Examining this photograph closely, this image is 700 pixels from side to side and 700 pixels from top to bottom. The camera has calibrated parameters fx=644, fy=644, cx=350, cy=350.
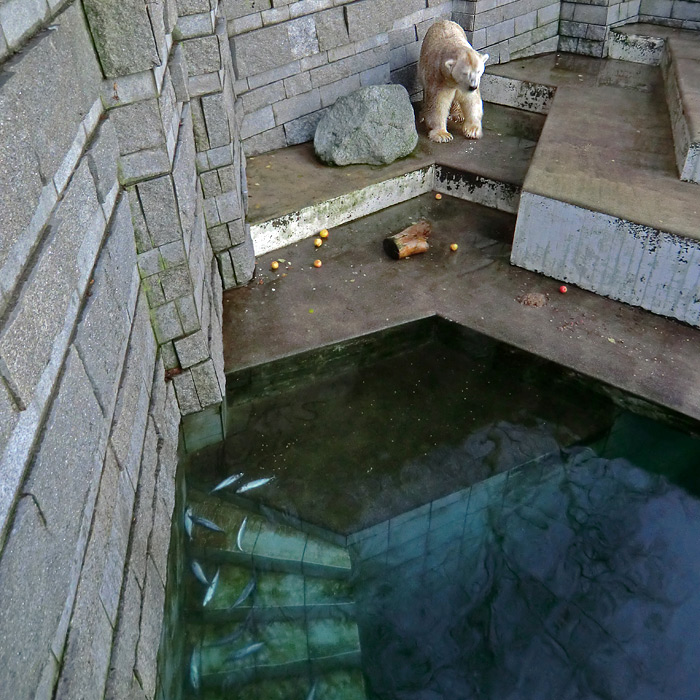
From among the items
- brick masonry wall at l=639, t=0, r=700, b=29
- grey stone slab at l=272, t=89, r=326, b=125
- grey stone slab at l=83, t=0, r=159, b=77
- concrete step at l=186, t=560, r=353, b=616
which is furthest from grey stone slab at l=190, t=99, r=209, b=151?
brick masonry wall at l=639, t=0, r=700, b=29

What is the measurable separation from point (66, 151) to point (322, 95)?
4775mm

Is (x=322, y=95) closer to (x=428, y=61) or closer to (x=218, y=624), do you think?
(x=428, y=61)

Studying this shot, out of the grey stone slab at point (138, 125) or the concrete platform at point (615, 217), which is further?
the concrete platform at point (615, 217)

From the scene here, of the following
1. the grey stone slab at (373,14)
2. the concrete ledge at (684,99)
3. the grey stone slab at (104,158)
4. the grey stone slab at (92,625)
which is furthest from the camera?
the grey stone slab at (373,14)

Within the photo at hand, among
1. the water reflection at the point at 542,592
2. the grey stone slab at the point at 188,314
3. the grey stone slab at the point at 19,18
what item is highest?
the grey stone slab at the point at 19,18

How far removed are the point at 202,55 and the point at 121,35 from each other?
141cm

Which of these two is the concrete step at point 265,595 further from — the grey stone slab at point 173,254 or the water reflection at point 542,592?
the grey stone slab at point 173,254

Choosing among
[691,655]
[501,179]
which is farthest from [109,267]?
[501,179]

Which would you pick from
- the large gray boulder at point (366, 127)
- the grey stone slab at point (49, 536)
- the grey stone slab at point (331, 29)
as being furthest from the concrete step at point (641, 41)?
the grey stone slab at point (49, 536)

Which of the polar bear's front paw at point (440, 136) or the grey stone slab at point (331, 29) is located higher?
the grey stone slab at point (331, 29)

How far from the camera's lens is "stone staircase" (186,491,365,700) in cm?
291

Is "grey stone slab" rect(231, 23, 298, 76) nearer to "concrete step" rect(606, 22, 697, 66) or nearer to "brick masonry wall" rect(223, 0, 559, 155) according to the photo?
"brick masonry wall" rect(223, 0, 559, 155)

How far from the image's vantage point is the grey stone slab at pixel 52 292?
1.75 meters

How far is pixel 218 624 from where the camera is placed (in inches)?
122
